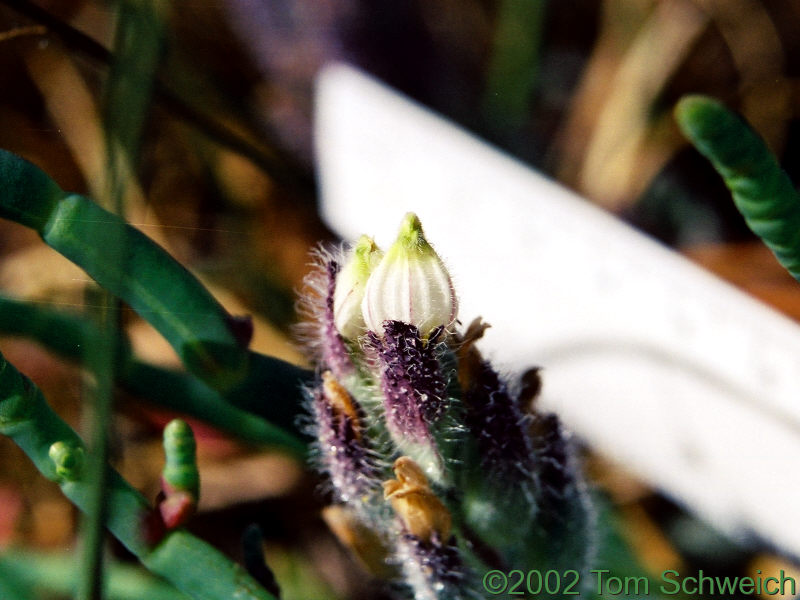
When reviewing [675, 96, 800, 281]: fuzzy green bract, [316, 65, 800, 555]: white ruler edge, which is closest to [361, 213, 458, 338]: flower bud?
[675, 96, 800, 281]: fuzzy green bract

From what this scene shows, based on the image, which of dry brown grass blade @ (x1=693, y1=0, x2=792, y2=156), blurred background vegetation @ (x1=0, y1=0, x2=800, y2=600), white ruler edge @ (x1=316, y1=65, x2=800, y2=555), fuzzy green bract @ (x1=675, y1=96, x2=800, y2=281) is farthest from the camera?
dry brown grass blade @ (x1=693, y1=0, x2=792, y2=156)

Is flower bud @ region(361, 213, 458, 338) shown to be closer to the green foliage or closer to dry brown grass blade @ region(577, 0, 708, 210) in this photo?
the green foliage

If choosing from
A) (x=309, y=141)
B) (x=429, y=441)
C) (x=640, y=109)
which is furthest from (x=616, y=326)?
(x=640, y=109)

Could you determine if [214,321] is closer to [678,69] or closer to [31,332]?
[31,332]

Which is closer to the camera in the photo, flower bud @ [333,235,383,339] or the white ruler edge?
flower bud @ [333,235,383,339]

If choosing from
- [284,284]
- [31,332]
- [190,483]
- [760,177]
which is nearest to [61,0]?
[284,284]

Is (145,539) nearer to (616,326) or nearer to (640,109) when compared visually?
(616,326)
